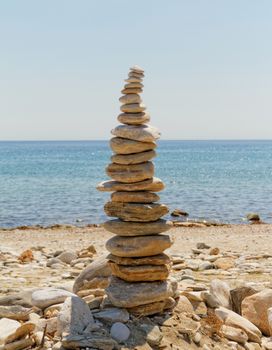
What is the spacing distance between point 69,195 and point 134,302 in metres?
33.1

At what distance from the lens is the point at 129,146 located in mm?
7914

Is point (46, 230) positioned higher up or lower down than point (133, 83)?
lower down

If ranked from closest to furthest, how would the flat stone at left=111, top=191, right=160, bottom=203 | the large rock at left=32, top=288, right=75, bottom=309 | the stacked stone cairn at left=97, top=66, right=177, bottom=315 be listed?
1. the stacked stone cairn at left=97, top=66, right=177, bottom=315
2. the flat stone at left=111, top=191, right=160, bottom=203
3. the large rock at left=32, top=288, right=75, bottom=309

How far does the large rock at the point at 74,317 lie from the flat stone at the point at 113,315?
18 centimetres

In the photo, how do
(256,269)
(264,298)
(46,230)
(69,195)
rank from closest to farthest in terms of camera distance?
(264,298) → (256,269) → (46,230) → (69,195)

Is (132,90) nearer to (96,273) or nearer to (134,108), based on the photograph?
(134,108)

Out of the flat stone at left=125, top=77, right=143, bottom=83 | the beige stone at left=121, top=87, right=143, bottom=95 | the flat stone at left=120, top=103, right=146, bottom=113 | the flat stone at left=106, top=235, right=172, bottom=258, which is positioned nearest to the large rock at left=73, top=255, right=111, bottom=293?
the flat stone at left=106, top=235, right=172, bottom=258

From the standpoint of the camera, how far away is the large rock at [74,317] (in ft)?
23.2

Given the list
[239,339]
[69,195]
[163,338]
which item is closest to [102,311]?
[163,338]

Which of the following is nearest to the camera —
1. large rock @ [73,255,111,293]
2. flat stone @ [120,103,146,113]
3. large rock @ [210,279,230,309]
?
flat stone @ [120,103,146,113]

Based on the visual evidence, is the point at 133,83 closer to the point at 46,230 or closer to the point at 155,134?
the point at 155,134

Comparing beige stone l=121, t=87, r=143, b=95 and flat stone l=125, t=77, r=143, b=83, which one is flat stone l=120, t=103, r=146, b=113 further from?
flat stone l=125, t=77, r=143, b=83

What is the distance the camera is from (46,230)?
942 inches

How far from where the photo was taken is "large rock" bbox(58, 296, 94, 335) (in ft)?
23.2
